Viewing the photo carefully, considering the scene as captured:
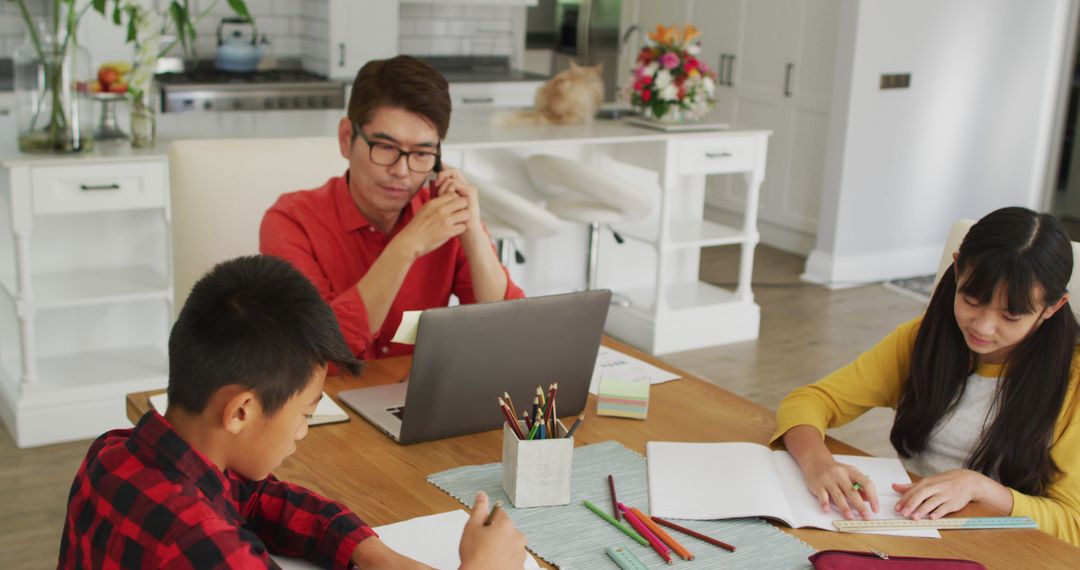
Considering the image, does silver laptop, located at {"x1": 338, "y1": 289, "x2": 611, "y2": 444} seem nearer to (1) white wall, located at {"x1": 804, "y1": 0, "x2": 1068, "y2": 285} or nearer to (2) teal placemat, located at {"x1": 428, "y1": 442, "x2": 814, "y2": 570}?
(2) teal placemat, located at {"x1": 428, "y1": 442, "x2": 814, "y2": 570}

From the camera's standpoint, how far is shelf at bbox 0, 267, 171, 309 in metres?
3.37

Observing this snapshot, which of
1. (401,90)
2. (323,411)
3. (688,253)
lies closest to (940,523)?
(323,411)

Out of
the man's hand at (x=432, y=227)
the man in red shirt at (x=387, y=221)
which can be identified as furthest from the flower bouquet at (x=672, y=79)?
the man's hand at (x=432, y=227)

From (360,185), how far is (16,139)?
1786 millimetres

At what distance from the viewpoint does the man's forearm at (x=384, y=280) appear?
2143 millimetres

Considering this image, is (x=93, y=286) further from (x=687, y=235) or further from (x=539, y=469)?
(x=539, y=469)

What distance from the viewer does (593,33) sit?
748 centimetres

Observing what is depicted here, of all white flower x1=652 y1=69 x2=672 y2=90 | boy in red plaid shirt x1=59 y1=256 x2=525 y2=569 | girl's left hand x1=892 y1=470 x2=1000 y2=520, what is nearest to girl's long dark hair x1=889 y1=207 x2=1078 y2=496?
girl's left hand x1=892 y1=470 x2=1000 y2=520

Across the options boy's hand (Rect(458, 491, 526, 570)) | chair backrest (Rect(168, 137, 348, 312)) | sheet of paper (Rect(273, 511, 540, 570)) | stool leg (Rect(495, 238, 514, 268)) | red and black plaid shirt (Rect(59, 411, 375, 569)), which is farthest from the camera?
stool leg (Rect(495, 238, 514, 268))

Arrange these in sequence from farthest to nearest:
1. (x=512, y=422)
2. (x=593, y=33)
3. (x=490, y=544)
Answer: (x=593, y=33) < (x=512, y=422) < (x=490, y=544)

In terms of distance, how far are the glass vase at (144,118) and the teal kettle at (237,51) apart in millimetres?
2416

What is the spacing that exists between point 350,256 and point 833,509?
1.11m

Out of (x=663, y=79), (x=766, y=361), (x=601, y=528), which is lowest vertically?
(x=766, y=361)

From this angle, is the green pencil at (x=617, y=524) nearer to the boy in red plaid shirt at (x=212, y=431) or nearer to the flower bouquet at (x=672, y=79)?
the boy in red plaid shirt at (x=212, y=431)
